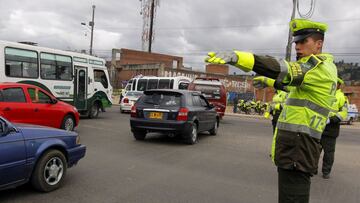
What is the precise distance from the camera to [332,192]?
5883 mm

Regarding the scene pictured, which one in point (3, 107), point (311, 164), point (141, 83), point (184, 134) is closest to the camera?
point (311, 164)

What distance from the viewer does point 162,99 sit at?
10.2 m

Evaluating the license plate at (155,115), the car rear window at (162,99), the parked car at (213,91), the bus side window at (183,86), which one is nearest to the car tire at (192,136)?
the car rear window at (162,99)

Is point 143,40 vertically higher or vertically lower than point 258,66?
higher

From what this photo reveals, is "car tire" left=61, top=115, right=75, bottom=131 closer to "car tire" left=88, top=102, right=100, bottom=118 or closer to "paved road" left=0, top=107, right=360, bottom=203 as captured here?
"paved road" left=0, top=107, right=360, bottom=203

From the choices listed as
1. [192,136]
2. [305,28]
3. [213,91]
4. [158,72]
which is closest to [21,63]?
[192,136]

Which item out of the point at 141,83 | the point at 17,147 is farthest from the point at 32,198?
the point at 141,83

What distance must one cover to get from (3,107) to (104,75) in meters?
9.18

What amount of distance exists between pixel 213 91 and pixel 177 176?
458 inches

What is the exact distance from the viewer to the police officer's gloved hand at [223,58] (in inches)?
97.9

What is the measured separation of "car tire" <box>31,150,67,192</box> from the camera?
198 inches

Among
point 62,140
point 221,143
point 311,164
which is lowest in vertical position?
point 221,143

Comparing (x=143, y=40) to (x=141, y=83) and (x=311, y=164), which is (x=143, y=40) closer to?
(x=141, y=83)

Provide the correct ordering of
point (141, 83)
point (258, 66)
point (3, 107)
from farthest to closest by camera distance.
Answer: point (141, 83) < point (3, 107) < point (258, 66)
